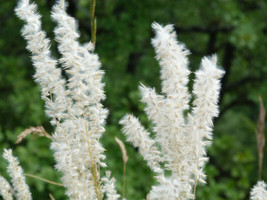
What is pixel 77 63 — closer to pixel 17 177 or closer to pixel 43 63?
pixel 43 63

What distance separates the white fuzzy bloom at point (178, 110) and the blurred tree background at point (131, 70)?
5.52 feet

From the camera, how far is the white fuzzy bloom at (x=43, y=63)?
104cm

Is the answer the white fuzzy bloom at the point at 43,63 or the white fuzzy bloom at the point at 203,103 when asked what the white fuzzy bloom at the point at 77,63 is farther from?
the white fuzzy bloom at the point at 203,103

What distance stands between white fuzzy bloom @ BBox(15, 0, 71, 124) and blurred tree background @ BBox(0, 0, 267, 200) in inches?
59.0

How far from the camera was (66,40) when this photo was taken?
102 cm

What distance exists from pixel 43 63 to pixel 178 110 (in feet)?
1.25

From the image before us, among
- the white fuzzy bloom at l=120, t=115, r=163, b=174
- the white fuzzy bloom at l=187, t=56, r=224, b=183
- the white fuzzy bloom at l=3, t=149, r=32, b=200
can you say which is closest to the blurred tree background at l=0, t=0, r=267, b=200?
the white fuzzy bloom at l=3, t=149, r=32, b=200

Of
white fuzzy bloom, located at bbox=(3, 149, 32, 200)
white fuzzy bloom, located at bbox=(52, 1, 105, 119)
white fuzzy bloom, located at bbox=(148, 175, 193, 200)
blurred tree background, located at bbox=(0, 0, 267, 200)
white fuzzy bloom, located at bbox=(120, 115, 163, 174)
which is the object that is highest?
blurred tree background, located at bbox=(0, 0, 267, 200)

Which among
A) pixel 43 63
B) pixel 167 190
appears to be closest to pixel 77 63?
pixel 43 63

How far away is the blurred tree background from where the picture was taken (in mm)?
3420

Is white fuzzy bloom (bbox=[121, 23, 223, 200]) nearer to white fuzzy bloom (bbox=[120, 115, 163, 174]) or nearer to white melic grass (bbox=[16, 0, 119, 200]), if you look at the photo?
white fuzzy bloom (bbox=[120, 115, 163, 174])

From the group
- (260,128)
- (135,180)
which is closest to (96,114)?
(260,128)

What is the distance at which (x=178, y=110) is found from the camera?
997 millimetres

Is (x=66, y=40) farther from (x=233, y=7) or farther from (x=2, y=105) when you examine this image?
(x=233, y=7)
